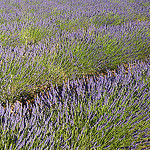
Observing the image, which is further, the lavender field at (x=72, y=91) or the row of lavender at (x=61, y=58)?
the row of lavender at (x=61, y=58)

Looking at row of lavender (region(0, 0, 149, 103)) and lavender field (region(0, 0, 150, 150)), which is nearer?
lavender field (region(0, 0, 150, 150))

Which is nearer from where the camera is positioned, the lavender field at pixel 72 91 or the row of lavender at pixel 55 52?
the lavender field at pixel 72 91

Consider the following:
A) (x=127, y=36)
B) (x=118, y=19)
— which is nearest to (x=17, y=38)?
(x=127, y=36)

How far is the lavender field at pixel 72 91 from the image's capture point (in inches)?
46.5

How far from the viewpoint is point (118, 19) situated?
452 cm

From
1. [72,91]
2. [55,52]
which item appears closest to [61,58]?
[55,52]

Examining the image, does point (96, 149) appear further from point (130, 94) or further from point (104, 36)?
point (104, 36)

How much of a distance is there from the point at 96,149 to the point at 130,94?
0.67 meters

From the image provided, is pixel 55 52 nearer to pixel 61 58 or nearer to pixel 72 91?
pixel 61 58

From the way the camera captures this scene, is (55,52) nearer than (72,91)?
No

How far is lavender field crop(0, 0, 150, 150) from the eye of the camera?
3.88 feet

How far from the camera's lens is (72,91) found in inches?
73.9

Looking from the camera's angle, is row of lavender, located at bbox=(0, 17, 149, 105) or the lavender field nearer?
the lavender field

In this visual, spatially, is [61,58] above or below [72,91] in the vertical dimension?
above
